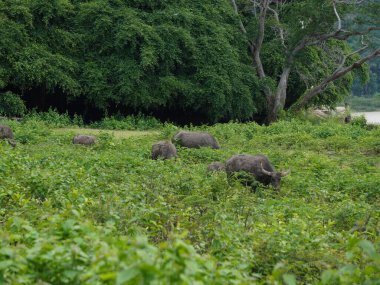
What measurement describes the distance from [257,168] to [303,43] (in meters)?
17.3

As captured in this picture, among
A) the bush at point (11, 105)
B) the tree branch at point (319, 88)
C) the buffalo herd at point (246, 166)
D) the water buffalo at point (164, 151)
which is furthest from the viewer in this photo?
the tree branch at point (319, 88)

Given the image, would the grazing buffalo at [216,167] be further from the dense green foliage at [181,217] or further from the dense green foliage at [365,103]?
the dense green foliage at [365,103]

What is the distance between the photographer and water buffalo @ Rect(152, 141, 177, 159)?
46.8ft

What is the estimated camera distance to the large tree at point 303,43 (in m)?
26.2

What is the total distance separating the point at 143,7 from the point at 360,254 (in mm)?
23505

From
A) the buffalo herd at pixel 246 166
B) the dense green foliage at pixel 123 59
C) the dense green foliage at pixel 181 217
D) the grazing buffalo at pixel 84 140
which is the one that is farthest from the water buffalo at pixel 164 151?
the dense green foliage at pixel 123 59

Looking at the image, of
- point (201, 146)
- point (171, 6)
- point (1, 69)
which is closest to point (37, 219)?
point (201, 146)

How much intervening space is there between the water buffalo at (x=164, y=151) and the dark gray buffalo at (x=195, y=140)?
168 centimetres

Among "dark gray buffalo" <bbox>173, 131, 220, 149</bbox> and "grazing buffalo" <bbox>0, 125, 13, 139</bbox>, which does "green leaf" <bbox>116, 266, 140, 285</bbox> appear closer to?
"dark gray buffalo" <bbox>173, 131, 220, 149</bbox>

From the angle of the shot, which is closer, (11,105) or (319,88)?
(11,105)

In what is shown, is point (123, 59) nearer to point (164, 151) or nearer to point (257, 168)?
point (164, 151)

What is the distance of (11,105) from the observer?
2292 cm

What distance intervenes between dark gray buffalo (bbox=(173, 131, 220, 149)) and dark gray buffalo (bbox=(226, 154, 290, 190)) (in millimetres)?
4423

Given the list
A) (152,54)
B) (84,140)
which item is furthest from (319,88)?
(84,140)
